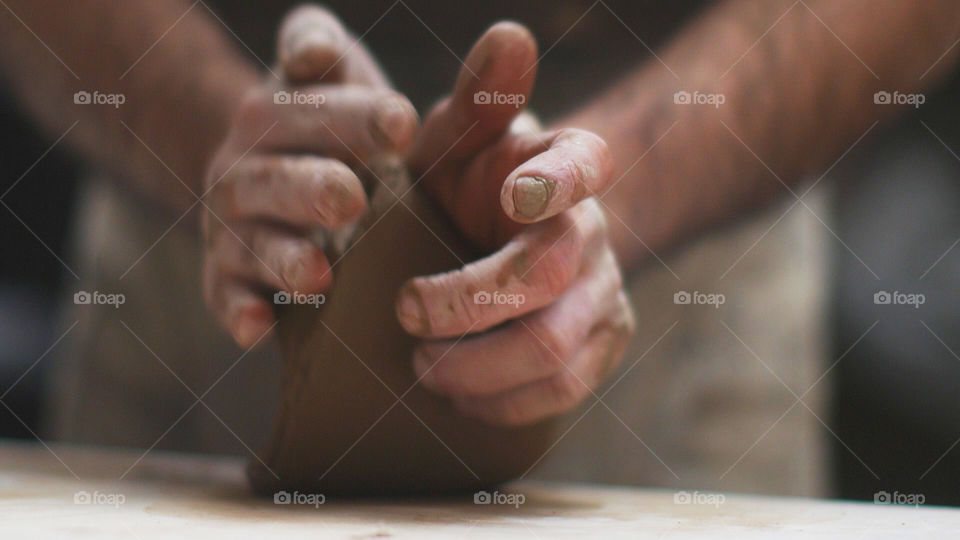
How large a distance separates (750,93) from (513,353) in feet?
1.82

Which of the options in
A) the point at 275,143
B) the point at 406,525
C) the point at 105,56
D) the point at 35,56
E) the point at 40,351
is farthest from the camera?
the point at 40,351

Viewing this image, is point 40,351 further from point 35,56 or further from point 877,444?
point 877,444

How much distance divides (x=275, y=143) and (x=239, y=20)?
0.70 m

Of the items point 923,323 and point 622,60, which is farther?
point 923,323

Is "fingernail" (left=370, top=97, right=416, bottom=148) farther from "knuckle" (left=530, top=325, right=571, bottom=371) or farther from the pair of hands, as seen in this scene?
"knuckle" (left=530, top=325, right=571, bottom=371)

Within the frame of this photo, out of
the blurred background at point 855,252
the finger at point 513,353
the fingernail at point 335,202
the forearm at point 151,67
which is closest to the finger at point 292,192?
the fingernail at point 335,202

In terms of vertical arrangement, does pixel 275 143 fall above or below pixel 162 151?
below

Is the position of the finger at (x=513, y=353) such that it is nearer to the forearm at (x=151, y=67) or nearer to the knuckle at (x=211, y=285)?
the knuckle at (x=211, y=285)

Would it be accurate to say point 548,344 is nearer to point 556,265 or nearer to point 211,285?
point 556,265

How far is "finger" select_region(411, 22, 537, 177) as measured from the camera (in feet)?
1.59

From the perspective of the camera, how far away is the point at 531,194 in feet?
1.33

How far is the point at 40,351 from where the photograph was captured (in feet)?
4.01

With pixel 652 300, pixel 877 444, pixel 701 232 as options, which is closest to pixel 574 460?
pixel 652 300

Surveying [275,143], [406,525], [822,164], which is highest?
[822,164]
